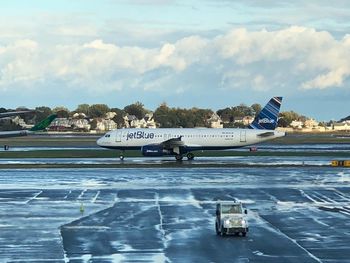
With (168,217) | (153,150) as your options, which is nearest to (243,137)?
(153,150)

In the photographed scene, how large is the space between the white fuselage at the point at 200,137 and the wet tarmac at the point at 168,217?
22.3 metres

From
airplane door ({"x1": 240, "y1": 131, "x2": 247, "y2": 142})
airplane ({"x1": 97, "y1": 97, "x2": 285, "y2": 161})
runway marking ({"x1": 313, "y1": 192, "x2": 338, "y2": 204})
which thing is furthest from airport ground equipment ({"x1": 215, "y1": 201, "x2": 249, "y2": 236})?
airplane door ({"x1": 240, "y1": 131, "x2": 247, "y2": 142})

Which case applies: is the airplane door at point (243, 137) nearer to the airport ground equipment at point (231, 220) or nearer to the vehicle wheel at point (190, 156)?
the vehicle wheel at point (190, 156)

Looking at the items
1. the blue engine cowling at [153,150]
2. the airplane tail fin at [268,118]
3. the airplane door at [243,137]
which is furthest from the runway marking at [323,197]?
the airplane tail fin at [268,118]

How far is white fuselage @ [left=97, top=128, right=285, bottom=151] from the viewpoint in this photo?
8344 centimetres

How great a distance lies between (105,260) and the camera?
23.7 m

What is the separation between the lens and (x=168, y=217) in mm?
34656

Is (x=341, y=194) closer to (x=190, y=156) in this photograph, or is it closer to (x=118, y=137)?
(x=190, y=156)

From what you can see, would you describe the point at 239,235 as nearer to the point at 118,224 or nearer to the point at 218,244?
the point at 218,244

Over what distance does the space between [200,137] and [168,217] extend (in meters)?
49.3

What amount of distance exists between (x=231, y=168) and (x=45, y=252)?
141 feet

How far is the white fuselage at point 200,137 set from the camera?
3285 inches

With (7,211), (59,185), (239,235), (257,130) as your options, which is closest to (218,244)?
(239,235)

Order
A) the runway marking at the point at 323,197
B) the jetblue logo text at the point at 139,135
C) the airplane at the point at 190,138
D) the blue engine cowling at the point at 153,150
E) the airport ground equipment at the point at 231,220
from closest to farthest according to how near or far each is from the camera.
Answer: the airport ground equipment at the point at 231,220 → the runway marking at the point at 323,197 → the blue engine cowling at the point at 153,150 → the airplane at the point at 190,138 → the jetblue logo text at the point at 139,135
